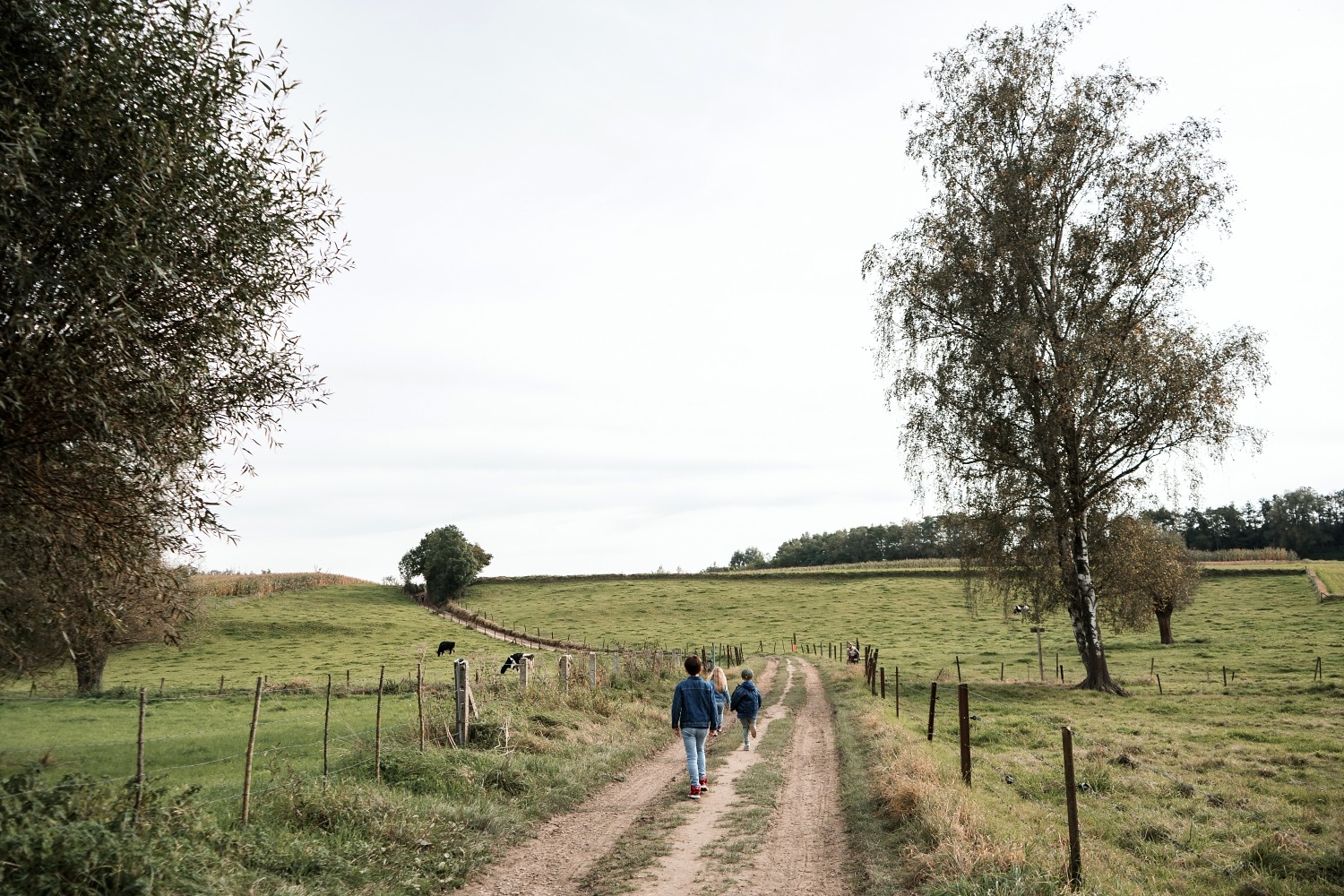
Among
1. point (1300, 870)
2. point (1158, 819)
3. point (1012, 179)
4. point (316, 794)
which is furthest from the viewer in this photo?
point (1012, 179)

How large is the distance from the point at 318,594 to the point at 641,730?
8043cm

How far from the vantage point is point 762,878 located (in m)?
8.07

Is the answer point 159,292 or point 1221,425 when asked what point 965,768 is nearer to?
point 159,292

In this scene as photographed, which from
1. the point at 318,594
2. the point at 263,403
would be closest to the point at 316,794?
the point at 263,403

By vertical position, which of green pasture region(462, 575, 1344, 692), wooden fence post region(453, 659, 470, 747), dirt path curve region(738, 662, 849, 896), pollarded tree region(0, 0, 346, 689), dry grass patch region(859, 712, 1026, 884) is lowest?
green pasture region(462, 575, 1344, 692)

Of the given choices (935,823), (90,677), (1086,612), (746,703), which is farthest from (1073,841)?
(90,677)

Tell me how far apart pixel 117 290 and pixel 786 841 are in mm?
9220

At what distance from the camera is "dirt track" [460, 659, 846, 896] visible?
26.3 feet

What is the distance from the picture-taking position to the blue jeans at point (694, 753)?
38.8ft

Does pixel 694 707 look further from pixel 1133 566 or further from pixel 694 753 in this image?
pixel 1133 566

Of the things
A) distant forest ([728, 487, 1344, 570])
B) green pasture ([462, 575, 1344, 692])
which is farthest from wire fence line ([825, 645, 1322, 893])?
distant forest ([728, 487, 1344, 570])

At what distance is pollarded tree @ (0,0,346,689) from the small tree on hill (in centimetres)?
8472

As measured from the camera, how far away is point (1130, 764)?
15.4 meters

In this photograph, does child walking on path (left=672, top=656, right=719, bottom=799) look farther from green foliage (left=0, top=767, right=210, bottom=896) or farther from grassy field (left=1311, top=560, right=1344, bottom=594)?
grassy field (left=1311, top=560, right=1344, bottom=594)
